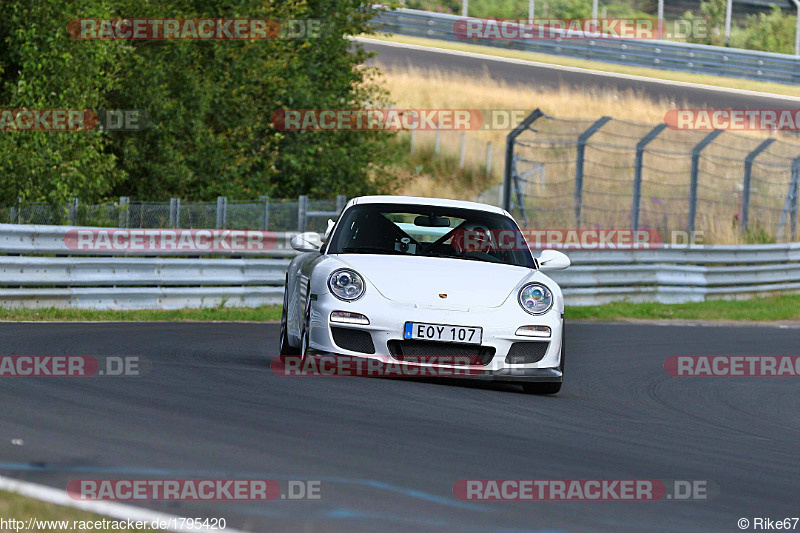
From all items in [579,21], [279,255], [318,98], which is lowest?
[279,255]

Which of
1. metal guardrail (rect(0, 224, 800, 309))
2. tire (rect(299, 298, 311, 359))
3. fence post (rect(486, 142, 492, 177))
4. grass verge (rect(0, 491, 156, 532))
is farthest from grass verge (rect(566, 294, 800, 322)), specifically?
grass verge (rect(0, 491, 156, 532))

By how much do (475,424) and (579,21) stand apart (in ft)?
131

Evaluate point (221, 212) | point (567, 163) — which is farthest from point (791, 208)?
point (221, 212)

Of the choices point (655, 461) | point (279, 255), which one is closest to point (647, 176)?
point (279, 255)

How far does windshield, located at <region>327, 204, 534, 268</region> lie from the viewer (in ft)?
29.7

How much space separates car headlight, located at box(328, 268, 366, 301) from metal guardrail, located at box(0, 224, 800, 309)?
5939mm

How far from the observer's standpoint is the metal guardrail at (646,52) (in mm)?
38156

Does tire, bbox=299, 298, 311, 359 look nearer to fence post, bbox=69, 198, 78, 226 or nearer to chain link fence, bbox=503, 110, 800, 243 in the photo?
fence post, bbox=69, 198, 78, 226

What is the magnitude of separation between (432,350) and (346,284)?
0.68 metres

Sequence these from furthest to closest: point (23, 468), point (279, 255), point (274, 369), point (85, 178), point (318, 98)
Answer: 1. point (318, 98)
2. point (85, 178)
3. point (279, 255)
4. point (274, 369)
5. point (23, 468)

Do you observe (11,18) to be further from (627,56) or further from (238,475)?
(627,56)

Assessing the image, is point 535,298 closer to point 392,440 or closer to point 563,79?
point 392,440

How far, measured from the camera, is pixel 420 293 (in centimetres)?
810

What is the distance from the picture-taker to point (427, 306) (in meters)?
8.03
